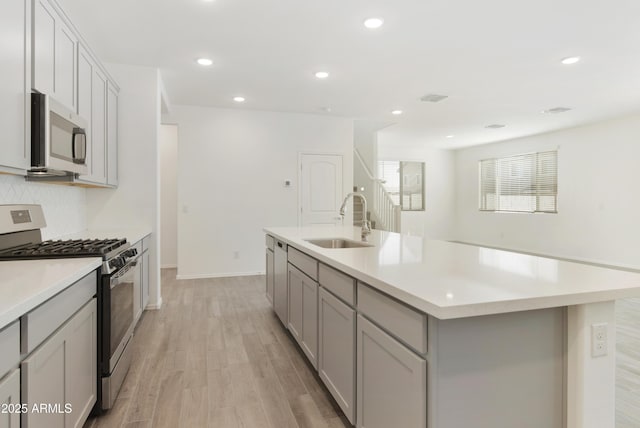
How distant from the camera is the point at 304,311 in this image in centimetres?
271

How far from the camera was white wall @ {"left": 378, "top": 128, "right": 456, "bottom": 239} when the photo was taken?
1031cm

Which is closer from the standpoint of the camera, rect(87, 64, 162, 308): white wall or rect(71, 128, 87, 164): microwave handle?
rect(71, 128, 87, 164): microwave handle

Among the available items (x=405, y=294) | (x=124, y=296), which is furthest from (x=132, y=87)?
(x=405, y=294)

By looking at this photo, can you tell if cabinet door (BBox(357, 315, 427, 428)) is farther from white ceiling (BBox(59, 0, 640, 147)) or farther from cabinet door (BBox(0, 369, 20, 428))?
white ceiling (BBox(59, 0, 640, 147))

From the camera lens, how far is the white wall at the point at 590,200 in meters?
6.57

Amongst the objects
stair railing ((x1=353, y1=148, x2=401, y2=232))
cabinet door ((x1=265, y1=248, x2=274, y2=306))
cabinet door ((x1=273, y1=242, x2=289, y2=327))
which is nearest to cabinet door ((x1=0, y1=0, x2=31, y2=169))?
cabinet door ((x1=273, y1=242, x2=289, y2=327))

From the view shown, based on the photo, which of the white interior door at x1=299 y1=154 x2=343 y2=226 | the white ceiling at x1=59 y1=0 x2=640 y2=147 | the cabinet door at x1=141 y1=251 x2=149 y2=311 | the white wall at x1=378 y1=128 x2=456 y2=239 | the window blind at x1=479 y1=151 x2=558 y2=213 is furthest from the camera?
the white wall at x1=378 y1=128 x2=456 y2=239

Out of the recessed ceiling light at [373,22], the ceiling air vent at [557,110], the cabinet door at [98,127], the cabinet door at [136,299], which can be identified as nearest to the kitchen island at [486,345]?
the cabinet door at [136,299]

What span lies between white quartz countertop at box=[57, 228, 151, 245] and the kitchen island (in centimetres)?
228

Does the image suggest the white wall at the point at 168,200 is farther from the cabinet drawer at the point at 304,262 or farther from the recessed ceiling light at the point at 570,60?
the recessed ceiling light at the point at 570,60

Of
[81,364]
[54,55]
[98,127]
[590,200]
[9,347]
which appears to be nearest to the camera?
[9,347]

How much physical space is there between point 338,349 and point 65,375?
4.09ft

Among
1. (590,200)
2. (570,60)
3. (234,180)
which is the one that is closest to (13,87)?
(234,180)

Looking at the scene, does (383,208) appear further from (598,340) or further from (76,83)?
(598,340)
